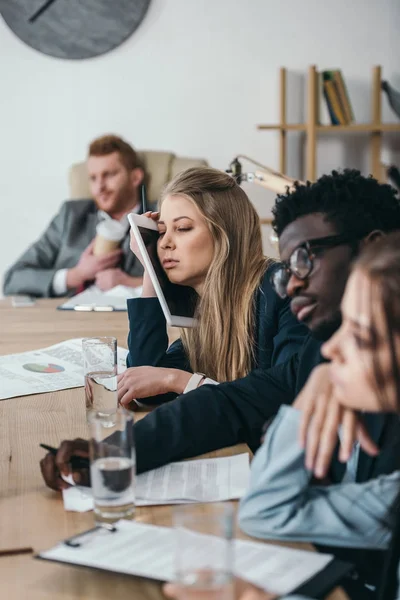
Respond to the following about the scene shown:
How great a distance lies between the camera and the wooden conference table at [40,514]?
31.4 inches

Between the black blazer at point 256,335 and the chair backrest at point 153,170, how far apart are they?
77.5 inches

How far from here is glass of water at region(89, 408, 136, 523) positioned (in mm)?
931

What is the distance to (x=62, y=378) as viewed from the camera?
1.67 metres

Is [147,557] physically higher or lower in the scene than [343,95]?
lower

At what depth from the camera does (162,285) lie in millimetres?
1681

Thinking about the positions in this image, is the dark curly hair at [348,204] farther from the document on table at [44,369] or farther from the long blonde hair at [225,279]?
the document on table at [44,369]

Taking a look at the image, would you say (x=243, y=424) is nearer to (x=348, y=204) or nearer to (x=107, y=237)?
(x=348, y=204)

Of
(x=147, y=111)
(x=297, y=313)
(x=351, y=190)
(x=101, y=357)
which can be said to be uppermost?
(x=147, y=111)

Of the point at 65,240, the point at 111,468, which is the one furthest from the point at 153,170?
the point at 111,468

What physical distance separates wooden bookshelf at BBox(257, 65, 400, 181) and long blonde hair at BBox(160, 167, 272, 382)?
2.44m

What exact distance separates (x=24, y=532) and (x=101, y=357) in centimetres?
53

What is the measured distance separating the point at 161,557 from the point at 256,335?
0.88m

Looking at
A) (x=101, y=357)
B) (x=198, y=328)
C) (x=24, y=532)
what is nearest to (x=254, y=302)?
(x=198, y=328)

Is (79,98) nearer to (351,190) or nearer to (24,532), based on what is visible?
(351,190)
